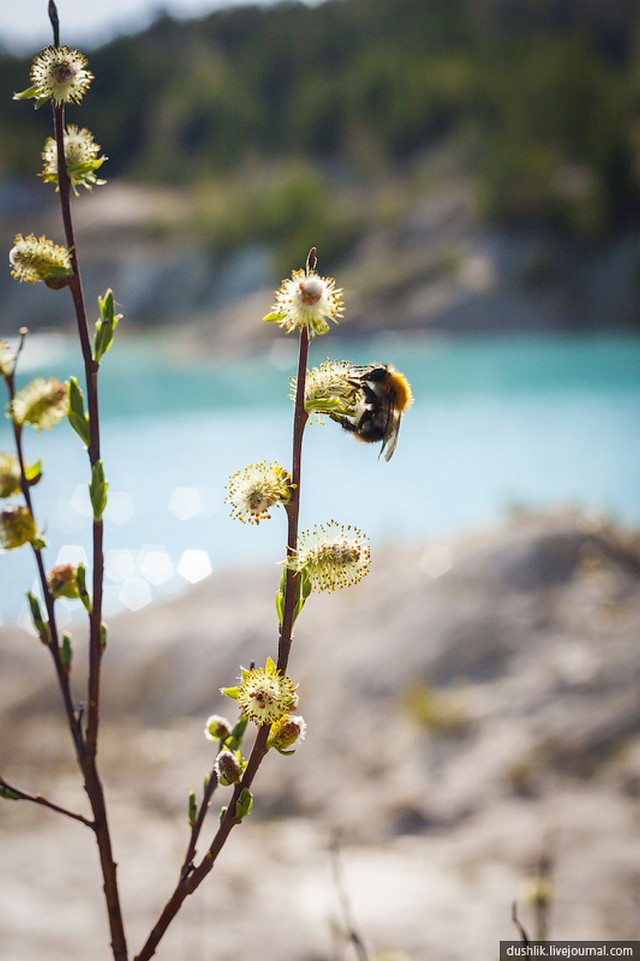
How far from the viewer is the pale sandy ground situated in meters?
1.52

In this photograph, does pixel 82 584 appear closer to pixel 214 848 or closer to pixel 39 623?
pixel 39 623

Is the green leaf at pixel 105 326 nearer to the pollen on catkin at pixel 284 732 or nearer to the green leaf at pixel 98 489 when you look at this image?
the green leaf at pixel 98 489

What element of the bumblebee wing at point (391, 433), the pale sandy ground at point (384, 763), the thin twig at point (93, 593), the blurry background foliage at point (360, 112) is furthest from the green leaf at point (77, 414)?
the blurry background foliage at point (360, 112)

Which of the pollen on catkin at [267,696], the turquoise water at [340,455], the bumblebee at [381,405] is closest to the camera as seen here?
the pollen on catkin at [267,696]

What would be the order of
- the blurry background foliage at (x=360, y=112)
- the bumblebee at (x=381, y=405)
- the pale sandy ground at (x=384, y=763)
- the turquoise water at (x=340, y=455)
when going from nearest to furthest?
the bumblebee at (x=381, y=405)
the pale sandy ground at (x=384, y=763)
the turquoise water at (x=340, y=455)
the blurry background foliage at (x=360, y=112)

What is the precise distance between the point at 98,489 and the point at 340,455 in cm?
684

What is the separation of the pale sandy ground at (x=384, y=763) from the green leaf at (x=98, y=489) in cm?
47

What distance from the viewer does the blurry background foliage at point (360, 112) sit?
14.3m

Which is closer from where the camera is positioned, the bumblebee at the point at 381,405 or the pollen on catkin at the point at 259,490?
the pollen on catkin at the point at 259,490

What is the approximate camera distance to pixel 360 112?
845 inches

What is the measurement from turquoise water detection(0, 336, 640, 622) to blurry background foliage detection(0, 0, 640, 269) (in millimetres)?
4086

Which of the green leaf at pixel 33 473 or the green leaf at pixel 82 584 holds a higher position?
the green leaf at pixel 33 473

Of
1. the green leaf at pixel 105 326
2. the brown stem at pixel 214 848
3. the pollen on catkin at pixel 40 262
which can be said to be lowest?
the brown stem at pixel 214 848

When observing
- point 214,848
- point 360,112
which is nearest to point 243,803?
point 214,848
